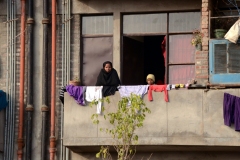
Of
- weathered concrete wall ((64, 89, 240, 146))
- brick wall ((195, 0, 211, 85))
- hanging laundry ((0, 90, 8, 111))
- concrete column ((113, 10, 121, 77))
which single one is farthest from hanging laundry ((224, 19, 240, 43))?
hanging laundry ((0, 90, 8, 111))

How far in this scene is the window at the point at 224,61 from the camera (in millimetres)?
21125

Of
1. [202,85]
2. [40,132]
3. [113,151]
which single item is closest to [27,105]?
[40,132]

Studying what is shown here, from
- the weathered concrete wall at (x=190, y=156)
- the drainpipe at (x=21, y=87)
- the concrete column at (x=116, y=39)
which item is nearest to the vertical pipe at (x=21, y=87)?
the drainpipe at (x=21, y=87)

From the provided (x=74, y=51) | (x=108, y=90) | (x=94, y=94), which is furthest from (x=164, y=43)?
(x=94, y=94)

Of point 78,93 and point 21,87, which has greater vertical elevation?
point 21,87

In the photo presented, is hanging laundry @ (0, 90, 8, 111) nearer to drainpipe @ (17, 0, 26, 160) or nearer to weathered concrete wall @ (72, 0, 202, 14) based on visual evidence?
drainpipe @ (17, 0, 26, 160)

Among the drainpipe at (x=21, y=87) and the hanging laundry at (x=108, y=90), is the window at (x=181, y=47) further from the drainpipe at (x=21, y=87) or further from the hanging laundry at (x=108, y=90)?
the drainpipe at (x=21, y=87)

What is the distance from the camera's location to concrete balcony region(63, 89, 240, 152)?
21.0m

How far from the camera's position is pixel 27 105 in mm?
23375

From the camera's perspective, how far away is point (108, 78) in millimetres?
21969

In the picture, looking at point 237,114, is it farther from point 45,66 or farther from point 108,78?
point 45,66

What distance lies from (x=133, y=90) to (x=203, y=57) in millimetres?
1685

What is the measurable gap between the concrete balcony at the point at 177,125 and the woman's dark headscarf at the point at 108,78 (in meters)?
0.36

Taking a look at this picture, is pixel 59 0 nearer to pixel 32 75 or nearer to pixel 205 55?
pixel 32 75
